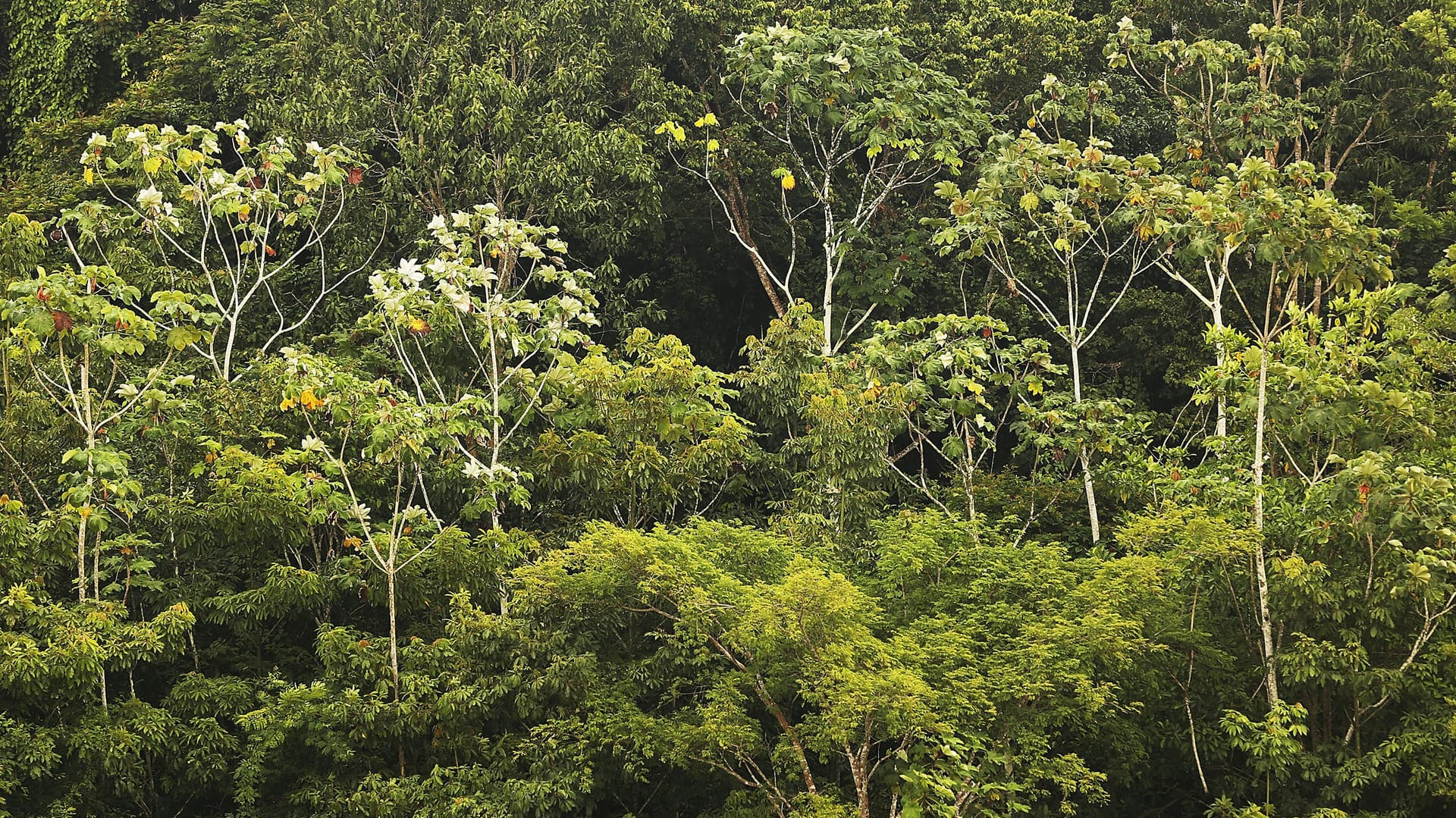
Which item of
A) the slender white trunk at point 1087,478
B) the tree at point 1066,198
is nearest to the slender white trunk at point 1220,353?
the tree at point 1066,198

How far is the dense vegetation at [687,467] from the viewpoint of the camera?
315 inches

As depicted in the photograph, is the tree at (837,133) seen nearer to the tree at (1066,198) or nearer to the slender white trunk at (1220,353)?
the tree at (1066,198)

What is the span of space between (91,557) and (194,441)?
0.99m

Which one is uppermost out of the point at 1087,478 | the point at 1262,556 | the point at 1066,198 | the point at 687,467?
the point at 1066,198

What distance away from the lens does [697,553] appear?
8.52 m

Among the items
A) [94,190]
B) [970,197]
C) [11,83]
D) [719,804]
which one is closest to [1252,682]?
[719,804]

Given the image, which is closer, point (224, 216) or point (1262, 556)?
point (1262, 556)

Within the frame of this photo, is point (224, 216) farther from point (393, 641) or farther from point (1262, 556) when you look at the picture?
point (1262, 556)

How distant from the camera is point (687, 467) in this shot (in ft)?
32.6

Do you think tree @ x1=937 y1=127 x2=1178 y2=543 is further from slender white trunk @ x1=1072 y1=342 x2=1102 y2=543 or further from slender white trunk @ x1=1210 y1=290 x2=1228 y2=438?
slender white trunk @ x1=1210 y1=290 x2=1228 y2=438

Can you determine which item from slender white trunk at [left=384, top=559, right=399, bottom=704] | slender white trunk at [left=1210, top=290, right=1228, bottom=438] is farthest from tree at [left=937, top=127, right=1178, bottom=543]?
slender white trunk at [left=384, top=559, right=399, bottom=704]

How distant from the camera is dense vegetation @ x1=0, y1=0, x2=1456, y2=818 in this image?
8.00 metres

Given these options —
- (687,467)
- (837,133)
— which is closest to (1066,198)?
(837,133)

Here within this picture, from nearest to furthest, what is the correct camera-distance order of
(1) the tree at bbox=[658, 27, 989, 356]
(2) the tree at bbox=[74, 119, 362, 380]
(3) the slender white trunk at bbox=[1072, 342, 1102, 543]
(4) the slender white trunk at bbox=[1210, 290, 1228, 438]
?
(4) the slender white trunk at bbox=[1210, 290, 1228, 438] → (2) the tree at bbox=[74, 119, 362, 380] → (3) the slender white trunk at bbox=[1072, 342, 1102, 543] → (1) the tree at bbox=[658, 27, 989, 356]
